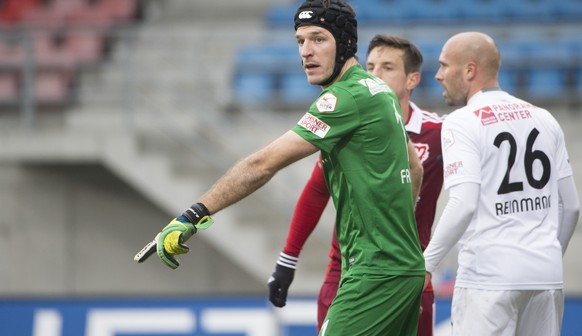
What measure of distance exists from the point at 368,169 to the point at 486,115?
2.80 feet

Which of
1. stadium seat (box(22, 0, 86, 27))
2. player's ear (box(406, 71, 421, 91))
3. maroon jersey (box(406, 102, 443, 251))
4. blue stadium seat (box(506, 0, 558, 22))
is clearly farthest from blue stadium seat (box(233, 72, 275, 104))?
maroon jersey (box(406, 102, 443, 251))

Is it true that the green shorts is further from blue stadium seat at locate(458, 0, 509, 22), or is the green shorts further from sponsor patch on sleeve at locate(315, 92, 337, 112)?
blue stadium seat at locate(458, 0, 509, 22)

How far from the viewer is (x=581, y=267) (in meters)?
10.6

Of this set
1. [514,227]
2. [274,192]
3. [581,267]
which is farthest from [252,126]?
[514,227]

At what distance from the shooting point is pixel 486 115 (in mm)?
4801

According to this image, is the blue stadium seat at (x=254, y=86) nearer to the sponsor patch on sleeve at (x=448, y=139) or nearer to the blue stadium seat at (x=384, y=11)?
the blue stadium seat at (x=384, y=11)

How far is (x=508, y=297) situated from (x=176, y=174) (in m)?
7.46

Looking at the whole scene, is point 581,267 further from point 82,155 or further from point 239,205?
point 82,155

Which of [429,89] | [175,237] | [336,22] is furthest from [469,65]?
[429,89]

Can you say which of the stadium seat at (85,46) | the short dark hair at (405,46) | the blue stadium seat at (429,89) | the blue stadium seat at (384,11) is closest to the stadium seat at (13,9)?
the stadium seat at (85,46)

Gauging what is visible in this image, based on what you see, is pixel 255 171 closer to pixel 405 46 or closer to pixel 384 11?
pixel 405 46

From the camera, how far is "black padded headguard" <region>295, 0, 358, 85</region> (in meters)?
4.37

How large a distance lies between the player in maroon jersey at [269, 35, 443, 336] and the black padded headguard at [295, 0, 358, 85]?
98 centimetres

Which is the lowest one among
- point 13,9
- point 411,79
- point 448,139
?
point 448,139
